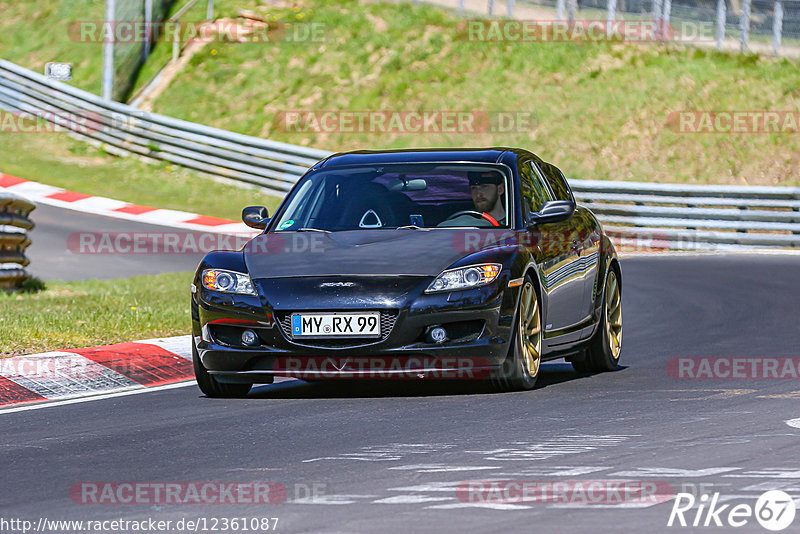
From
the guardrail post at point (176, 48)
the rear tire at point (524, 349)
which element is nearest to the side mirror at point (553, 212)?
the rear tire at point (524, 349)

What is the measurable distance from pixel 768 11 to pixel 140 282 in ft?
57.3

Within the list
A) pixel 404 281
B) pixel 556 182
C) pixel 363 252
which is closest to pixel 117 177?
pixel 556 182

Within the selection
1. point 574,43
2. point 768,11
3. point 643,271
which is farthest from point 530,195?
point 574,43

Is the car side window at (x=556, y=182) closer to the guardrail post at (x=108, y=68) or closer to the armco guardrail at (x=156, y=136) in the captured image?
the armco guardrail at (x=156, y=136)

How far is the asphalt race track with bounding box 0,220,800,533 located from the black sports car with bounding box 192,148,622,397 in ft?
0.85

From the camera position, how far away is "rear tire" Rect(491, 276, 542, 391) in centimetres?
934

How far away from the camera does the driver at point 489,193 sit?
1024cm

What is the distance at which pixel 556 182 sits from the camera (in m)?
11.8

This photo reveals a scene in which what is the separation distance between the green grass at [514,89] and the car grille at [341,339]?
2058 centimetres

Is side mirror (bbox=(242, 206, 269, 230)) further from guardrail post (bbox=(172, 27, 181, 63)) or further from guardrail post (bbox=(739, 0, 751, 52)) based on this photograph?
guardrail post (bbox=(172, 27, 181, 63))

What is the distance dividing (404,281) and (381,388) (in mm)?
1225

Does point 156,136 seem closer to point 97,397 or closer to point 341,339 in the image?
point 97,397

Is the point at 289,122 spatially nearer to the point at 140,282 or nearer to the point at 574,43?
the point at 574,43

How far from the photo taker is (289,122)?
112 feet
